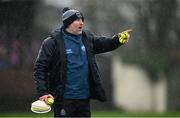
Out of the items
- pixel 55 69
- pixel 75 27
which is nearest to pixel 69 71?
pixel 55 69

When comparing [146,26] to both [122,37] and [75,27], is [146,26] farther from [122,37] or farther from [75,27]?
[75,27]

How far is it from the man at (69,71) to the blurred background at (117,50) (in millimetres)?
6539

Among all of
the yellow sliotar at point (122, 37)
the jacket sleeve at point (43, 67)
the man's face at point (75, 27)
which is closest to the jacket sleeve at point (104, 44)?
the yellow sliotar at point (122, 37)

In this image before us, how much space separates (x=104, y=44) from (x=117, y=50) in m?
8.74

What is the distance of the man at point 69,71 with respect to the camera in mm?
6043

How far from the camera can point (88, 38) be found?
6238 millimetres

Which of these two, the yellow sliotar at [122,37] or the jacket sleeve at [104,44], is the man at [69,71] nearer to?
the jacket sleeve at [104,44]

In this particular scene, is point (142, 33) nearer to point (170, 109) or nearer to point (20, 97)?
point (170, 109)

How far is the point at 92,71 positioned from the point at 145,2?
29.1 ft

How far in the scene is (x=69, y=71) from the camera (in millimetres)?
6062

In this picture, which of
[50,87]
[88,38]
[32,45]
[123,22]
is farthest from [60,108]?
[123,22]

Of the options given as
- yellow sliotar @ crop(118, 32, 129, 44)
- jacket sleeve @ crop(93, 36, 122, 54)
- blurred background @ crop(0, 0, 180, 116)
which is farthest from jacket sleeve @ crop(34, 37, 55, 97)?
blurred background @ crop(0, 0, 180, 116)

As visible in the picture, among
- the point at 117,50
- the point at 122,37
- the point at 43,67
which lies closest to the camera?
the point at 43,67

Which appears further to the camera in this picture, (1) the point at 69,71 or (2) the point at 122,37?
(2) the point at 122,37
